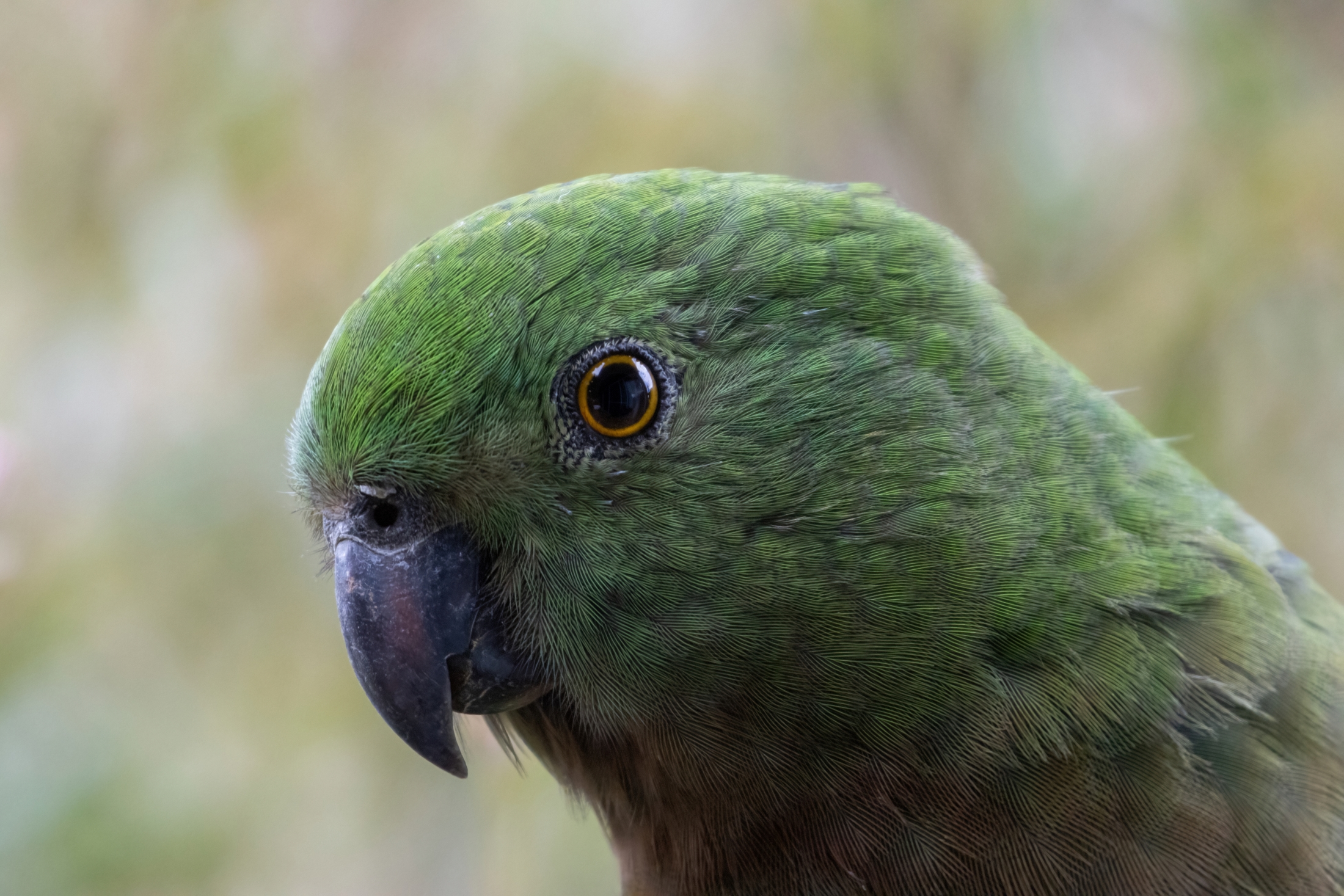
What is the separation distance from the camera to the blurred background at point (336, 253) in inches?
101

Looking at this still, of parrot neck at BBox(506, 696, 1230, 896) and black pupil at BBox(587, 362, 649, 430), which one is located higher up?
black pupil at BBox(587, 362, 649, 430)

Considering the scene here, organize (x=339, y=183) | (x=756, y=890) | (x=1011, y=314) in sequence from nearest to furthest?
(x=756, y=890), (x=1011, y=314), (x=339, y=183)

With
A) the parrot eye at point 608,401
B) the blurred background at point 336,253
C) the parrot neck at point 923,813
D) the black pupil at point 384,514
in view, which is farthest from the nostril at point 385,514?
A: the blurred background at point 336,253

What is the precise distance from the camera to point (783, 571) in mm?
1385

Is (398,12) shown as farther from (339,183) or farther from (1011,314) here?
(1011,314)

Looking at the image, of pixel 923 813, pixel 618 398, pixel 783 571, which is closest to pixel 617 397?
pixel 618 398

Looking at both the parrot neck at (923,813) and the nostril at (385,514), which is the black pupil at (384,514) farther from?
the parrot neck at (923,813)

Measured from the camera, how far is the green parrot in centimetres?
139

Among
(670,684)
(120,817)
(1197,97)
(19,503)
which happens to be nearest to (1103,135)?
(1197,97)

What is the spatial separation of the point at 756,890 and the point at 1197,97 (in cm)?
214

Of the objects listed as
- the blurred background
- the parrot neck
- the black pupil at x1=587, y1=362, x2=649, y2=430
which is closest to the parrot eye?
the black pupil at x1=587, y1=362, x2=649, y2=430

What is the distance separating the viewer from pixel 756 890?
1.54 meters

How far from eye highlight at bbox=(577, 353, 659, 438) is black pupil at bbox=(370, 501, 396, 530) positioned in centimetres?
28

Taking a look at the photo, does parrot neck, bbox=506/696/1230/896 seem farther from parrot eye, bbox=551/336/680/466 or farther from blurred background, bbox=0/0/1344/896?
blurred background, bbox=0/0/1344/896
